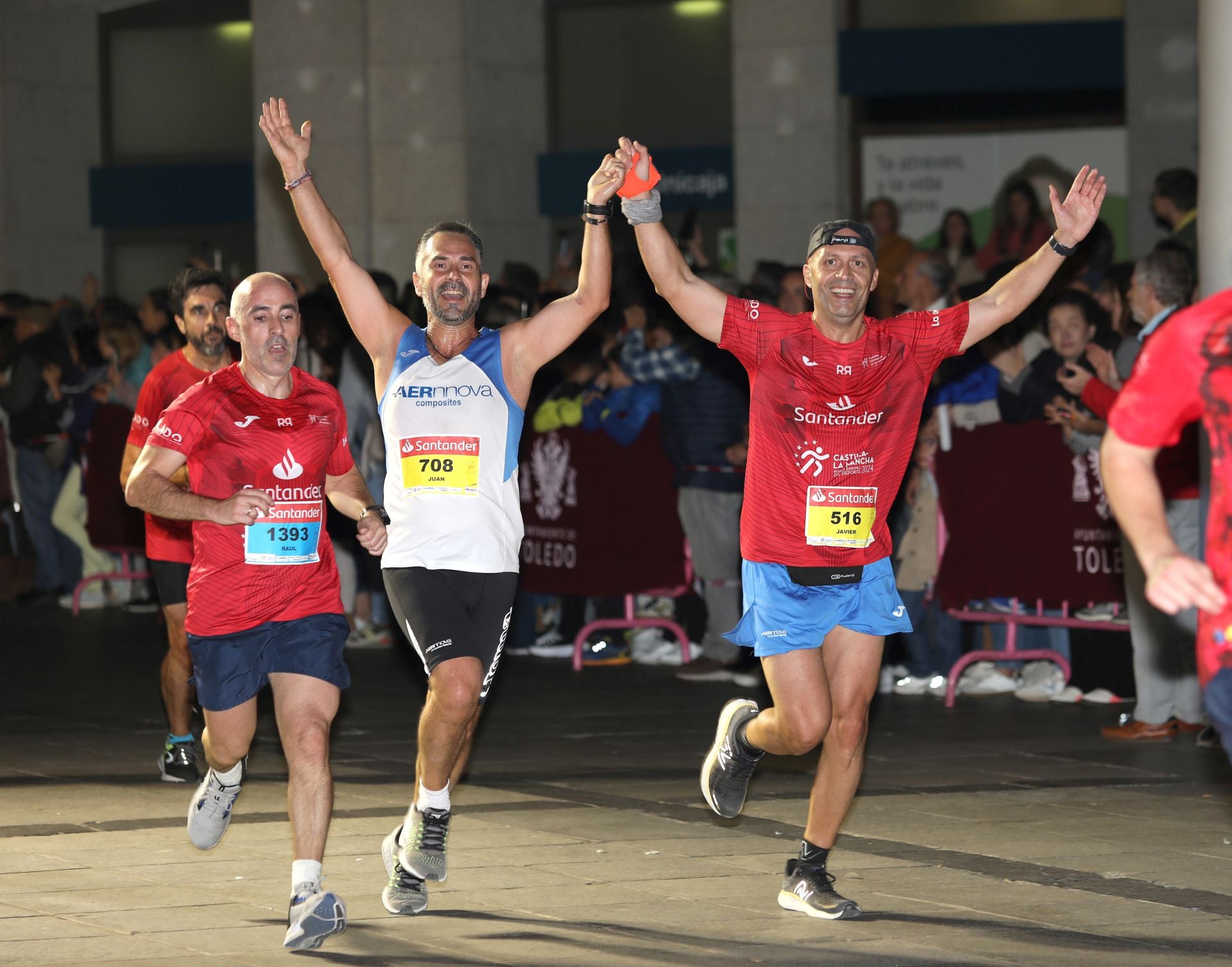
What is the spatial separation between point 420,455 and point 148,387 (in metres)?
2.74

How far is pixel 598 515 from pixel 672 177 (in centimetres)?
835

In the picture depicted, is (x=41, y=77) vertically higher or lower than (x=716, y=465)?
higher

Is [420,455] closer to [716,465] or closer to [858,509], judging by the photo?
[858,509]

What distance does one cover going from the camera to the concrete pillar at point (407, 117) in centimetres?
1980

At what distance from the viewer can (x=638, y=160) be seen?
6824 millimetres

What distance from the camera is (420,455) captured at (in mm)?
6828

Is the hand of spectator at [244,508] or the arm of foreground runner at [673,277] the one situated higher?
the arm of foreground runner at [673,277]

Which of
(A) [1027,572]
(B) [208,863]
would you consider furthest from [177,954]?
(A) [1027,572]

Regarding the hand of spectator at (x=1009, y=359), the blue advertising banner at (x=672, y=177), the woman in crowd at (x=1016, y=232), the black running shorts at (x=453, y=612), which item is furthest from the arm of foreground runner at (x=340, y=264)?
the blue advertising banner at (x=672, y=177)

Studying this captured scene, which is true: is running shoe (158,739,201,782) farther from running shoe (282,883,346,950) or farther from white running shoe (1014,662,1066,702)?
white running shoe (1014,662,1066,702)

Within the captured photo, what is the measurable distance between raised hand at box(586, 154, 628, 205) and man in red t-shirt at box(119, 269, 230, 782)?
9.06ft

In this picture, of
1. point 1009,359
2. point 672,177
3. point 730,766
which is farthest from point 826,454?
point 672,177

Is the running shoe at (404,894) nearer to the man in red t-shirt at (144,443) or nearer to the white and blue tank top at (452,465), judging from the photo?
the white and blue tank top at (452,465)

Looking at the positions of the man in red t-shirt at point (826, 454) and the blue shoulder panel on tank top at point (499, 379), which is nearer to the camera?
the man in red t-shirt at point (826, 454)
